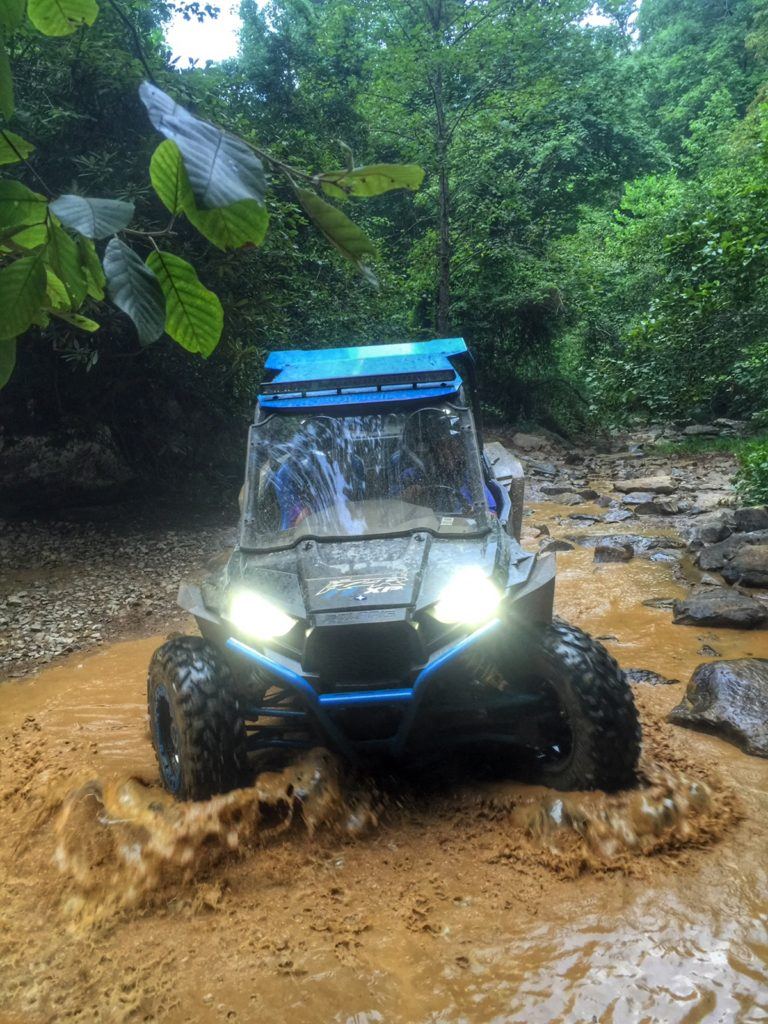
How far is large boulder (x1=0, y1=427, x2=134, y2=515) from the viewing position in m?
8.37

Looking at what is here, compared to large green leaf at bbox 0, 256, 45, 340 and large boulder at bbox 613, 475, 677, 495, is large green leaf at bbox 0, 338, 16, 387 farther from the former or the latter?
large boulder at bbox 613, 475, 677, 495

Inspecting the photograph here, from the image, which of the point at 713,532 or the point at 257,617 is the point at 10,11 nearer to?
the point at 257,617

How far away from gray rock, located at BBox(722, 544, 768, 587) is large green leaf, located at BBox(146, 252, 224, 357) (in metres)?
7.25

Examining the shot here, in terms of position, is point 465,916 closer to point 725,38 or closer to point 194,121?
point 194,121

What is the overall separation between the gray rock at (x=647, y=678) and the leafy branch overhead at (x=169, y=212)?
459 cm

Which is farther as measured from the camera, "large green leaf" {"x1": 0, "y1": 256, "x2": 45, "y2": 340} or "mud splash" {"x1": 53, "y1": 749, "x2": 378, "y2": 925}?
"mud splash" {"x1": 53, "y1": 749, "x2": 378, "y2": 925}

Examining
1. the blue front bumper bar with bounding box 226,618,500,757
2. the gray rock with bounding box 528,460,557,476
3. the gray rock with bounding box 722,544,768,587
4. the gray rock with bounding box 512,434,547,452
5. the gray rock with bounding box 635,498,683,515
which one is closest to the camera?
the blue front bumper bar with bounding box 226,618,500,757

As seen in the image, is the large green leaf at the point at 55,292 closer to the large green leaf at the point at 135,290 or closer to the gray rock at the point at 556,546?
the large green leaf at the point at 135,290

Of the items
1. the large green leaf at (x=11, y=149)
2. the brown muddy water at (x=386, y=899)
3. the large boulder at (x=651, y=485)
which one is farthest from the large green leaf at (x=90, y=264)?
the large boulder at (x=651, y=485)

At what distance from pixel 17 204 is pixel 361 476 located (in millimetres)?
2977

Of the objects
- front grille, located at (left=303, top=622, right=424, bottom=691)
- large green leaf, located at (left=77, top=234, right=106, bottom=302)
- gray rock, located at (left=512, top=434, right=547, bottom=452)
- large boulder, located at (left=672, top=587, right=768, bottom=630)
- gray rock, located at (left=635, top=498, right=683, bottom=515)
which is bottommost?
large boulder, located at (left=672, top=587, right=768, bottom=630)

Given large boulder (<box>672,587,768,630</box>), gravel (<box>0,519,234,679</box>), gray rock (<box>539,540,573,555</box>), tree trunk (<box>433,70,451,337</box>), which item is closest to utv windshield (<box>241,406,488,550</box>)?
gravel (<box>0,519,234,679</box>)

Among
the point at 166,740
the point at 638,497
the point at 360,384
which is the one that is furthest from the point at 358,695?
the point at 638,497

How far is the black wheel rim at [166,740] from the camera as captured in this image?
3211mm
